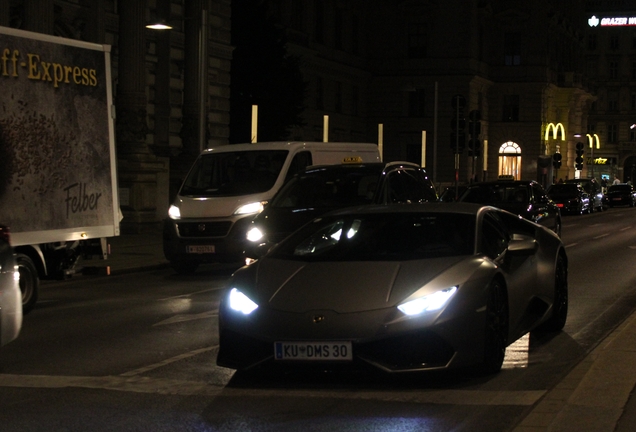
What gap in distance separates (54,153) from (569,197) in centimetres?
4260

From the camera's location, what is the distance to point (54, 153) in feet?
51.3

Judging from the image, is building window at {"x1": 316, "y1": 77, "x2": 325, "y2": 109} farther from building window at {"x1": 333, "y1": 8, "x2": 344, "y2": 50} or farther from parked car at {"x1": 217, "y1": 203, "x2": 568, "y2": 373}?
parked car at {"x1": 217, "y1": 203, "x2": 568, "y2": 373}

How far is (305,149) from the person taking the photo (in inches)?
846

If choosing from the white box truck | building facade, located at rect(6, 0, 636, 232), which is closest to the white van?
the white box truck

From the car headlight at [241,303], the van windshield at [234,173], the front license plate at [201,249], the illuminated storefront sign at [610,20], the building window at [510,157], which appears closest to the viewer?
the car headlight at [241,303]

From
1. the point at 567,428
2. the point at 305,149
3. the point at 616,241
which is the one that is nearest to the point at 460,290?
the point at 567,428

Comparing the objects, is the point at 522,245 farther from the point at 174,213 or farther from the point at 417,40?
the point at 417,40

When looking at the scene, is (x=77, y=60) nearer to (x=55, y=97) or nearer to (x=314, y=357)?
(x=55, y=97)

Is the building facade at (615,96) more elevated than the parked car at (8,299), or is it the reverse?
the building facade at (615,96)

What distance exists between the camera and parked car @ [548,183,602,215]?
55344mm

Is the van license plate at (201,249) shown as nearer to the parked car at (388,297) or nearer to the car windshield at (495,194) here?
the car windshield at (495,194)

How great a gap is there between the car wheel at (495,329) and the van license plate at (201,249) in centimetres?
1080

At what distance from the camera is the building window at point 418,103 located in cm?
8350

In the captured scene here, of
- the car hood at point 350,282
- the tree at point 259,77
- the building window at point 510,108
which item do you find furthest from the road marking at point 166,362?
Answer: the building window at point 510,108
